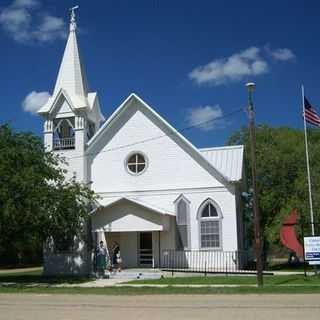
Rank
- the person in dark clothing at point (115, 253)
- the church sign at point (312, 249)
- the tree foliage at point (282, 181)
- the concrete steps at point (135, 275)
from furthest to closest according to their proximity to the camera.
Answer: the tree foliage at point (282, 181), the person in dark clothing at point (115, 253), the concrete steps at point (135, 275), the church sign at point (312, 249)

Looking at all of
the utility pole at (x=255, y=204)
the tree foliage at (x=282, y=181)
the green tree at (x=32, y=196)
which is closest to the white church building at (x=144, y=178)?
the green tree at (x=32, y=196)

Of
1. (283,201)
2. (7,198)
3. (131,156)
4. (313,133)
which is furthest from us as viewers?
(313,133)

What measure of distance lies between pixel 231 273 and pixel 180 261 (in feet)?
11.8

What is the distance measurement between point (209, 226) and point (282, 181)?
11.1 metres

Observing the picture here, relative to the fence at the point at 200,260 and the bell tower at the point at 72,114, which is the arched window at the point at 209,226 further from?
the bell tower at the point at 72,114

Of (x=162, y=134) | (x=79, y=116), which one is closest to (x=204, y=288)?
(x=162, y=134)

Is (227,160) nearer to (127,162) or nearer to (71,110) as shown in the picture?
(127,162)

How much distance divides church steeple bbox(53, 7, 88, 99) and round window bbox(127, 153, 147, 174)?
17.4 feet

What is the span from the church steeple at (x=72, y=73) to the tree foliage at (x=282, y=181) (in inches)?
537

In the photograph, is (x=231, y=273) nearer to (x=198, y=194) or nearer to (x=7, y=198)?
(x=198, y=194)

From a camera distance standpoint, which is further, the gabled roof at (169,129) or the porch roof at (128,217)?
the gabled roof at (169,129)

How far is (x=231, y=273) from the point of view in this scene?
28812mm
